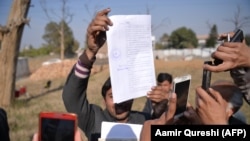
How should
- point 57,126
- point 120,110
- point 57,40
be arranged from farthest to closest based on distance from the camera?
point 57,40 < point 120,110 < point 57,126

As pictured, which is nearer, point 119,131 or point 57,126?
point 57,126

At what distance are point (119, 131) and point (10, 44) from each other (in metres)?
7.67

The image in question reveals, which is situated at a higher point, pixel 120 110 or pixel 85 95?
pixel 85 95

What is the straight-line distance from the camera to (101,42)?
197 cm

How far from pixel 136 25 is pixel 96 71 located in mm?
21578

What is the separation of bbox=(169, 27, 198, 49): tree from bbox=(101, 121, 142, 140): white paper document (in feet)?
163

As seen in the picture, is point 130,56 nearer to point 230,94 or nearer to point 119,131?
point 119,131

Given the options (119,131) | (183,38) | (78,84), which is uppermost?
(78,84)

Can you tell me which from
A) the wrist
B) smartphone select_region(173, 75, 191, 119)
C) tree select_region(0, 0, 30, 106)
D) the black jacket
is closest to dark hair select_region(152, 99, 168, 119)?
the black jacket

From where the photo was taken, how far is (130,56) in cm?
191

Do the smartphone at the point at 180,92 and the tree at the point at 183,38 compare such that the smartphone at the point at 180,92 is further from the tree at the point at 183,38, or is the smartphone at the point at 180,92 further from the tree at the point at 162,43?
the tree at the point at 162,43

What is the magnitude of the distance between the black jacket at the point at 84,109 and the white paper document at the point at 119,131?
254 millimetres

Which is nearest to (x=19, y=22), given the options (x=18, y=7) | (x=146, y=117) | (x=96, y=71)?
(x=18, y=7)

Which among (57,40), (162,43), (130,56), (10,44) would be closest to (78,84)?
(130,56)
